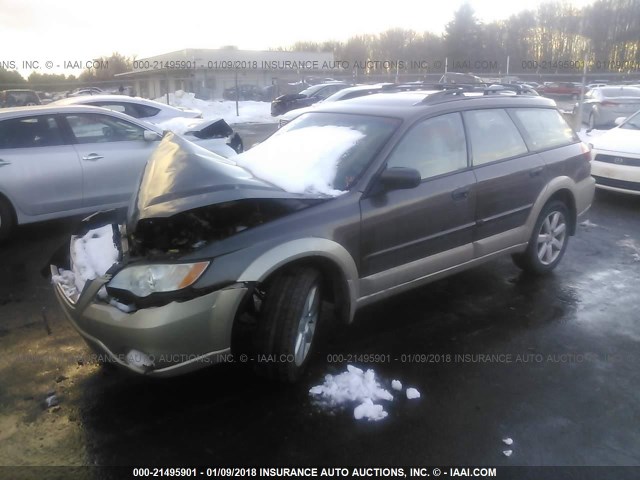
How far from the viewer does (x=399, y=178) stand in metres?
3.52

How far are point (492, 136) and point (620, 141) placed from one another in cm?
484

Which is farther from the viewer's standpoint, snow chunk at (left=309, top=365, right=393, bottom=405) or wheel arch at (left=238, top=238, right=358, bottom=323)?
snow chunk at (left=309, top=365, right=393, bottom=405)

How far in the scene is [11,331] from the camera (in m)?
4.03

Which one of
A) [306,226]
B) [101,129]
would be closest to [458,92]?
[306,226]

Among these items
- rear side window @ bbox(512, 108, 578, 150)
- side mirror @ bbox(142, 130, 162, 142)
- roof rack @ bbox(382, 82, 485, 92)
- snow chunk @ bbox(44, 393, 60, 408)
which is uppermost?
roof rack @ bbox(382, 82, 485, 92)

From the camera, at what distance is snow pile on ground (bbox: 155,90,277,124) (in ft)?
82.1

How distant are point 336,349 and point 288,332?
30.5 inches

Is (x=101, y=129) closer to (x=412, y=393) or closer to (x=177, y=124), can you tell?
(x=177, y=124)

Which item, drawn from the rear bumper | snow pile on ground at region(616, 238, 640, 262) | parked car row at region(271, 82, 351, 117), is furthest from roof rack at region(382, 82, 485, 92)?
parked car row at region(271, 82, 351, 117)

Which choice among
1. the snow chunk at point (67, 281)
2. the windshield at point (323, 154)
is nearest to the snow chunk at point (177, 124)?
the windshield at point (323, 154)

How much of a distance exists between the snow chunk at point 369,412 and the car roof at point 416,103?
205 cm

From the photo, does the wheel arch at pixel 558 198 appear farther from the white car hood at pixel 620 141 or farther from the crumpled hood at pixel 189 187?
the white car hood at pixel 620 141

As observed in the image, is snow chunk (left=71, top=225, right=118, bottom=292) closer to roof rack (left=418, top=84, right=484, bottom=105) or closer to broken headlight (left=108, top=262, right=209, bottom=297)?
broken headlight (left=108, top=262, right=209, bottom=297)

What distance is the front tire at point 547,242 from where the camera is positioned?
488cm
